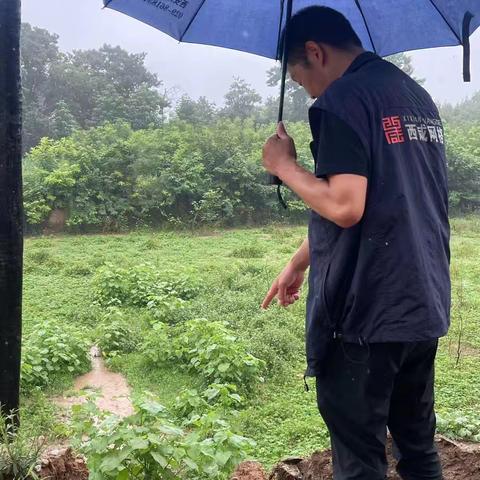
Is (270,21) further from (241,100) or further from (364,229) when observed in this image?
(241,100)

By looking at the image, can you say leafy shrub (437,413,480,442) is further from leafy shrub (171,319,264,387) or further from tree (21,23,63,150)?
tree (21,23,63,150)

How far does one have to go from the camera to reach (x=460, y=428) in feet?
8.73

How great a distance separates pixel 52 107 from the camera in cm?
2192

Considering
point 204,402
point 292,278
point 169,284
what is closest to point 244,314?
point 169,284

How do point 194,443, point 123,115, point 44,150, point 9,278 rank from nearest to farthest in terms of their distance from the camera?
point 194,443, point 9,278, point 44,150, point 123,115

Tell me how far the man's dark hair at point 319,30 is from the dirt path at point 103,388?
298cm

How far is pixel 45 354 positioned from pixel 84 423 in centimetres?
272

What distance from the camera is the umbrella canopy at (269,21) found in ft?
6.27

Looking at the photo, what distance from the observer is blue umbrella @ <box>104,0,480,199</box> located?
6.26 ft

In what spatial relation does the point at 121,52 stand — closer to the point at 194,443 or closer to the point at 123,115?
the point at 123,115

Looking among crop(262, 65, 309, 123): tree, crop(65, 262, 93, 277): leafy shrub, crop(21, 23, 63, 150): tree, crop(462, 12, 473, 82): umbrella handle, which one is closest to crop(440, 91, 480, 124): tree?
crop(262, 65, 309, 123): tree

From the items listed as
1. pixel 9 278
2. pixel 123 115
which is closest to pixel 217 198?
pixel 123 115

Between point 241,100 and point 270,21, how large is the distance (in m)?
25.7

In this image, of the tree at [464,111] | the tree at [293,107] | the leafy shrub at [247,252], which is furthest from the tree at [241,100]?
the leafy shrub at [247,252]
